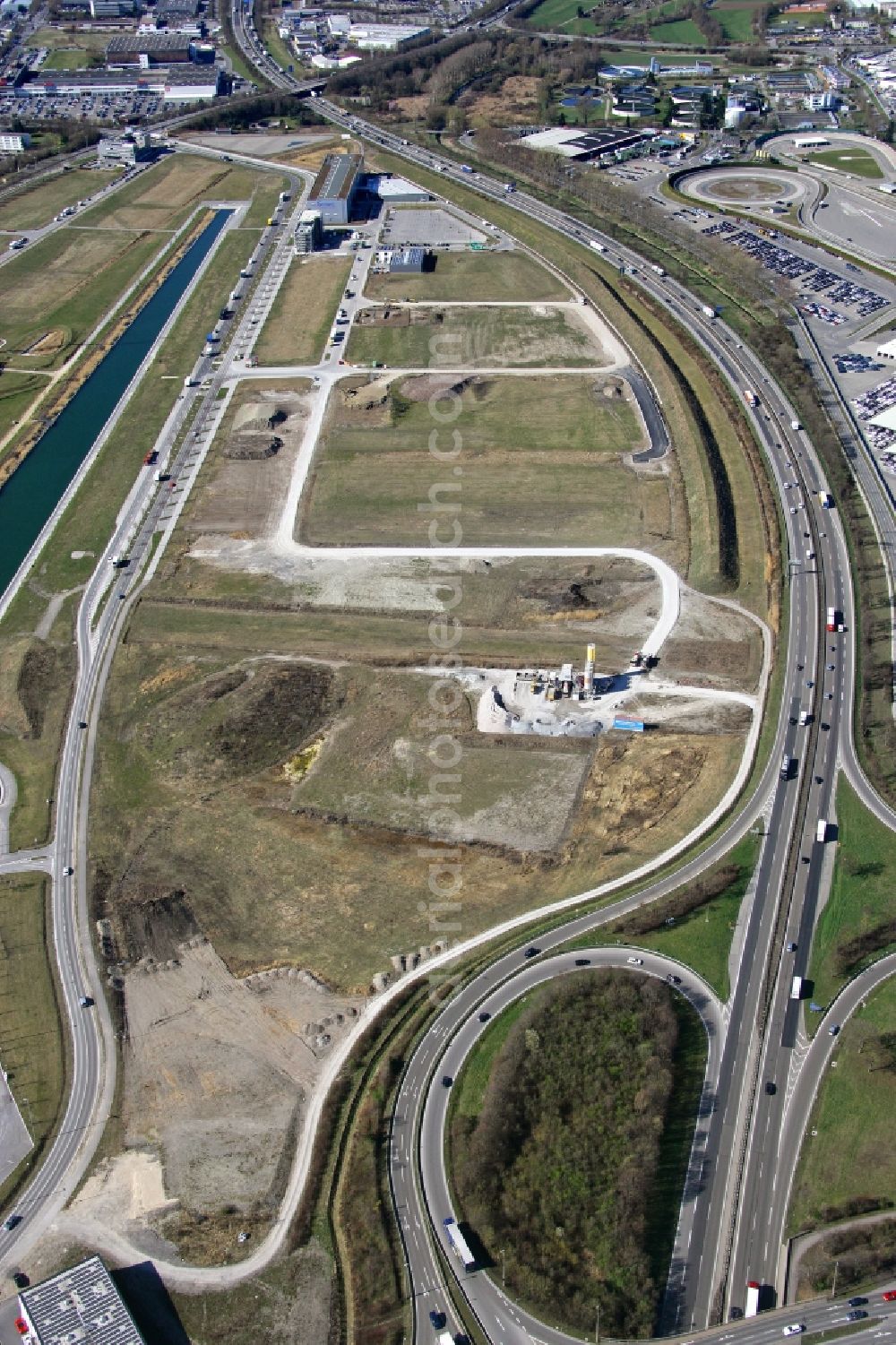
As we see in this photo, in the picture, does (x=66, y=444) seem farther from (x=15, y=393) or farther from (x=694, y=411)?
(x=694, y=411)

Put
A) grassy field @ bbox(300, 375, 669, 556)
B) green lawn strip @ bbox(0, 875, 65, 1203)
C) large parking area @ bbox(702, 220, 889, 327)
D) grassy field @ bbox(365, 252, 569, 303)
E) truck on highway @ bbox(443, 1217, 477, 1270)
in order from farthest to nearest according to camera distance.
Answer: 1. grassy field @ bbox(365, 252, 569, 303)
2. large parking area @ bbox(702, 220, 889, 327)
3. grassy field @ bbox(300, 375, 669, 556)
4. green lawn strip @ bbox(0, 875, 65, 1203)
5. truck on highway @ bbox(443, 1217, 477, 1270)

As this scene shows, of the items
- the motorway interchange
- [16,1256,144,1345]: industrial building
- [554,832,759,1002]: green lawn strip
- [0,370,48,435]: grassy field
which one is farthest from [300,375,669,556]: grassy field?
[16,1256,144,1345]: industrial building

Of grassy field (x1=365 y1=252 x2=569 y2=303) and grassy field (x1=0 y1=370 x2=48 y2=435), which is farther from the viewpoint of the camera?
grassy field (x1=365 y1=252 x2=569 y2=303)

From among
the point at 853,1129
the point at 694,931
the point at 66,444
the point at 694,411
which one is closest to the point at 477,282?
the point at 694,411

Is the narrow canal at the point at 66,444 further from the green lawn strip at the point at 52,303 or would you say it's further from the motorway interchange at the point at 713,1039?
the motorway interchange at the point at 713,1039

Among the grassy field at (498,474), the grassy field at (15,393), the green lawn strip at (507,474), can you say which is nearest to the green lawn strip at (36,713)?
the green lawn strip at (507,474)

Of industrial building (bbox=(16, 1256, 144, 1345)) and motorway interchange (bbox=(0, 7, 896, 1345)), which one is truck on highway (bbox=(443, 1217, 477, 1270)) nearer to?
motorway interchange (bbox=(0, 7, 896, 1345))

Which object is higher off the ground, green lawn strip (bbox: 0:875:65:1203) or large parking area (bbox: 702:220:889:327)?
large parking area (bbox: 702:220:889:327)
